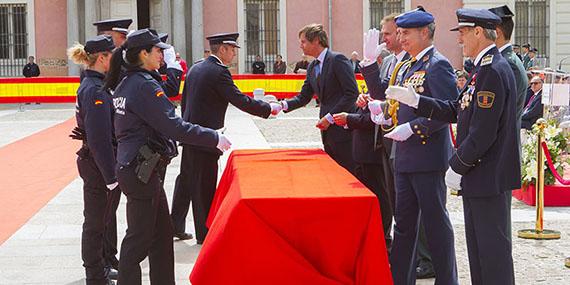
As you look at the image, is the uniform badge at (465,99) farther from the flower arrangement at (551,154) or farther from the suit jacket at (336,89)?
the flower arrangement at (551,154)

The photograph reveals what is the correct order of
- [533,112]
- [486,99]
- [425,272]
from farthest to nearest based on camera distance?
1. [533,112]
2. [425,272]
3. [486,99]

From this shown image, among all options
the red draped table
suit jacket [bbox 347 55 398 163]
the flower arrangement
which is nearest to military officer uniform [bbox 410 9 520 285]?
the red draped table

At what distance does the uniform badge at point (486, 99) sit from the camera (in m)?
5.83

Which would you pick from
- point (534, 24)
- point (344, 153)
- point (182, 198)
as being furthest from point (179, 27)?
point (344, 153)

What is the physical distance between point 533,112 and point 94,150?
9.28 m

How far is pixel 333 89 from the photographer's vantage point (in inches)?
353

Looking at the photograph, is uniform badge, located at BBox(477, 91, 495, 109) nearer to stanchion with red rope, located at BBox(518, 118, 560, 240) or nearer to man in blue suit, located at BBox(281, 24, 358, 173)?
man in blue suit, located at BBox(281, 24, 358, 173)

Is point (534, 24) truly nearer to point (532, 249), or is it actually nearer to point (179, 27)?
point (179, 27)

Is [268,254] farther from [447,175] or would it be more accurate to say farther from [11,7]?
[11,7]

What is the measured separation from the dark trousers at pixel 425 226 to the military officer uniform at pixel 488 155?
52 centimetres

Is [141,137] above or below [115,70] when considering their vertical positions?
below

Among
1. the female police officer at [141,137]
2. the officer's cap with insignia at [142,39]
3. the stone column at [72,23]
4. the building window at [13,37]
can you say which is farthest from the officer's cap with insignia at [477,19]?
the building window at [13,37]

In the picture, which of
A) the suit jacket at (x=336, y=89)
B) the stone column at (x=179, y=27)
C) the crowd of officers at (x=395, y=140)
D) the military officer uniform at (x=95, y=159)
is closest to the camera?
the crowd of officers at (x=395, y=140)

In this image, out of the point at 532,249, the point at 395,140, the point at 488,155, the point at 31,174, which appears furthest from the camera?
the point at 31,174
